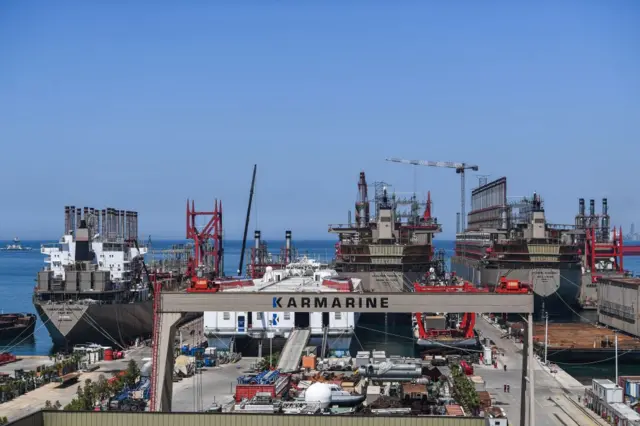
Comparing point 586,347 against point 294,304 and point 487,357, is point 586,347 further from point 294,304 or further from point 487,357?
point 294,304

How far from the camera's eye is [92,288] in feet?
252

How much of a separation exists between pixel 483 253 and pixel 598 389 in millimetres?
79631

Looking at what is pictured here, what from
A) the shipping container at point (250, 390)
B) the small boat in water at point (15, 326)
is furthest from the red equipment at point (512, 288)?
the small boat in water at point (15, 326)

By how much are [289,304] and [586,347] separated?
140ft

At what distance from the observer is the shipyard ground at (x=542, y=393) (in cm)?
4522

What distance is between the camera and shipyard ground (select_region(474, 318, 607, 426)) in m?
45.2

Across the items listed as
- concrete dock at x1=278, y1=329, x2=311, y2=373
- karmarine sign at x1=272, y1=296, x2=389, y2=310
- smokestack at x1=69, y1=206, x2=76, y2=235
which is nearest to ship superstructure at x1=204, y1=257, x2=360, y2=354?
concrete dock at x1=278, y1=329, x2=311, y2=373

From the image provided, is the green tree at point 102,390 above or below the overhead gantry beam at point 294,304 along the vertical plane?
below

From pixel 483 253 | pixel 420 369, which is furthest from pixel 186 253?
pixel 420 369

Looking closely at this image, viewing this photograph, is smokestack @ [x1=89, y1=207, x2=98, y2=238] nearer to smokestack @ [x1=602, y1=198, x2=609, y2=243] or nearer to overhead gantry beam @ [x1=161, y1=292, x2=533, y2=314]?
overhead gantry beam @ [x1=161, y1=292, x2=533, y2=314]

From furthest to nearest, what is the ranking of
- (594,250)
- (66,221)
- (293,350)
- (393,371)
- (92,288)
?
(594,250) < (66,221) < (92,288) < (293,350) < (393,371)

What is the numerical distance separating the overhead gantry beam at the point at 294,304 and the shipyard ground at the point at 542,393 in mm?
11862

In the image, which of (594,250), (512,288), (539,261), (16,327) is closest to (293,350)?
(512,288)

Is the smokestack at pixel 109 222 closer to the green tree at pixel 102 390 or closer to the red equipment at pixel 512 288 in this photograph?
the green tree at pixel 102 390
